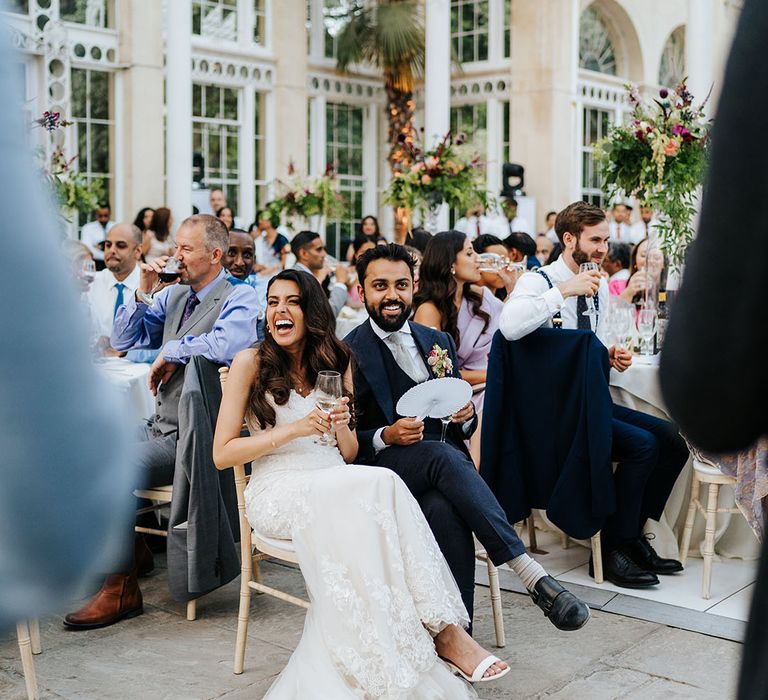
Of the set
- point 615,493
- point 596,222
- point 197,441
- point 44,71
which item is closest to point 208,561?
point 197,441

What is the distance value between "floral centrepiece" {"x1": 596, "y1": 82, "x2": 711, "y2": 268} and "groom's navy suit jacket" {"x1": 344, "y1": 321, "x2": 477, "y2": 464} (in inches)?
80.7

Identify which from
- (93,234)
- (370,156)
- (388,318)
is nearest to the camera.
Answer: (388,318)

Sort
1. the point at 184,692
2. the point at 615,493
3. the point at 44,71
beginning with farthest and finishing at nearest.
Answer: the point at 44,71 → the point at 615,493 → the point at 184,692

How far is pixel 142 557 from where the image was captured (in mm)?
4672

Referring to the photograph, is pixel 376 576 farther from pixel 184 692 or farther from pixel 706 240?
pixel 706 240

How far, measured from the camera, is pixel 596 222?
4.83 metres

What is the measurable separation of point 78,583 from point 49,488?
11cm

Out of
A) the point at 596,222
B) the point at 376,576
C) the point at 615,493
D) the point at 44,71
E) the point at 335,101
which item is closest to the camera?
the point at 376,576

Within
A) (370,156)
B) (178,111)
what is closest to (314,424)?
(178,111)

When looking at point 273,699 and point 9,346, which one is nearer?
point 9,346

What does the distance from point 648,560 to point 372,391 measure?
1.58 meters

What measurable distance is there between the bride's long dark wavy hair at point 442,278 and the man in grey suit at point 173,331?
43.3 inches

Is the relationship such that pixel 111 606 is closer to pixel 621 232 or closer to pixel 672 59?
pixel 621 232

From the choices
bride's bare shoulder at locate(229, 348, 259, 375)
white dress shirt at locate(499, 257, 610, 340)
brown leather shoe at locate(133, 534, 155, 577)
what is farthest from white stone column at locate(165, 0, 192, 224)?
bride's bare shoulder at locate(229, 348, 259, 375)
